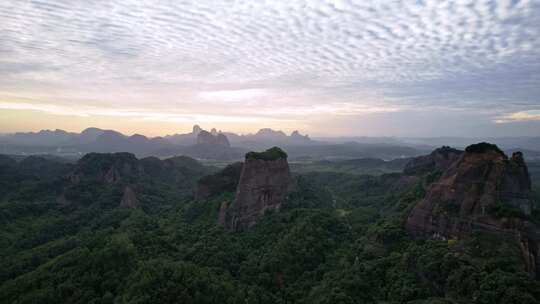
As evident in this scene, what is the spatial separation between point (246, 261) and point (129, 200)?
4543cm

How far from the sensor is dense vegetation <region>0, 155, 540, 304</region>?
98.5ft

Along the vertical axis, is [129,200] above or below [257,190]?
below

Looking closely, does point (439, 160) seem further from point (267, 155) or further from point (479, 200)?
point (479, 200)

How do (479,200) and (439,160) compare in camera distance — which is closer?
(479,200)

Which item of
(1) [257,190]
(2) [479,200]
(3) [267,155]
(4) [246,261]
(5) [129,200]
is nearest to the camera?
(2) [479,200]

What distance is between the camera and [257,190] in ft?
200

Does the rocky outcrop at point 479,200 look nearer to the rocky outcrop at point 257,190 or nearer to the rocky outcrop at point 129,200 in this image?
the rocky outcrop at point 257,190

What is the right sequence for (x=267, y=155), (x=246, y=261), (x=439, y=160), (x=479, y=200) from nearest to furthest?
(x=479, y=200), (x=246, y=261), (x=267, y=155), (x=439, y=160)

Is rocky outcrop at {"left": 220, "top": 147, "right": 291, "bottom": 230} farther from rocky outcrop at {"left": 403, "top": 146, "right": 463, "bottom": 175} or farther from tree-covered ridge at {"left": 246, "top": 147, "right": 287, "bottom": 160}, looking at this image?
rocky outcrop at {"left": 403, "top": 146, "right": 463, "bottom": 175}

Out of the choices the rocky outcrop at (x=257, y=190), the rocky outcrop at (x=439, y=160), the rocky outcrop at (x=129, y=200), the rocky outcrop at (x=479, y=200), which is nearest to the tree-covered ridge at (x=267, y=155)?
the rocky outcrop at (x=257, y=190)

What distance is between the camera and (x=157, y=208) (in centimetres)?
8156

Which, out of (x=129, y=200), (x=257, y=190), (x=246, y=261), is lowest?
(x=246, y=261)

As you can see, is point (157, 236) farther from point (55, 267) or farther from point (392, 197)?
point (392, 197)

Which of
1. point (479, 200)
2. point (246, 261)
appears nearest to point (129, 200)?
point (246, 261)
